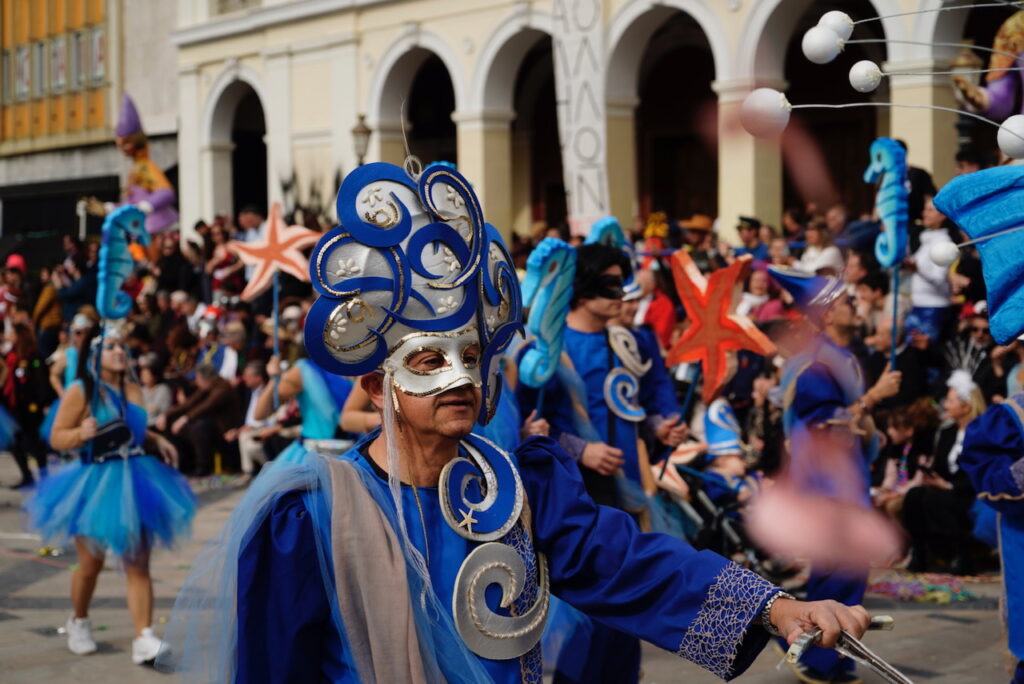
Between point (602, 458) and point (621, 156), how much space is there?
44.4ft


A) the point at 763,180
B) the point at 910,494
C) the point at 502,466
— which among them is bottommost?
the point at 910,494

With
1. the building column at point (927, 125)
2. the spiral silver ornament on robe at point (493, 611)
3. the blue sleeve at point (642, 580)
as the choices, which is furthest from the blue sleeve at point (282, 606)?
the building column at point (927, 125)

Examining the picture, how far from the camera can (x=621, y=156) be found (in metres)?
19.3

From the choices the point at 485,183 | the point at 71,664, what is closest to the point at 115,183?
the point at 485,183

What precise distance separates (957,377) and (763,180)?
8442 millimetres

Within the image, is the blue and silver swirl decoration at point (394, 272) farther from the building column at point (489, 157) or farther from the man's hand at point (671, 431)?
the building column at point (489, 157)

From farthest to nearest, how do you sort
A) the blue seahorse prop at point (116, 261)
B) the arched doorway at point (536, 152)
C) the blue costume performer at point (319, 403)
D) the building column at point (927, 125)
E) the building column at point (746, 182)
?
the arched doorway at point (536, 152) < the building column at point (746, 182) < the building column at point (927, 125) < the blue costume performer at point (319, 403) < the blue seahorse prop at point (116, 261)

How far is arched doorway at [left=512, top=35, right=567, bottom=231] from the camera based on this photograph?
2494cm

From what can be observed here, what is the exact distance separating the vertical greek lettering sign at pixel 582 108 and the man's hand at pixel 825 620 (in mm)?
9811

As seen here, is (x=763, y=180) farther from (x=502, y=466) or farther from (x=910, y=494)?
(x=502, y=466)

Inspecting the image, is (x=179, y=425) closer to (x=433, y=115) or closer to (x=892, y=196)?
(x=892, y=196)

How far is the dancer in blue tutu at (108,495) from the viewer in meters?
7.23

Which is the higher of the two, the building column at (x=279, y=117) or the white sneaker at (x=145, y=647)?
the building column at (x=279, y=117)

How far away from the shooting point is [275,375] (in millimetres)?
10961
